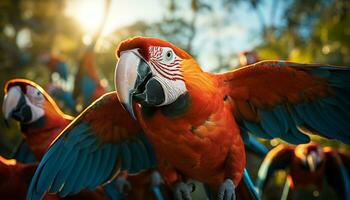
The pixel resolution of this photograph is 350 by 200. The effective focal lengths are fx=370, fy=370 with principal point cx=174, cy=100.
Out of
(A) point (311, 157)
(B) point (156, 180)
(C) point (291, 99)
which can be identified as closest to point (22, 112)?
(B) point (156, 180)

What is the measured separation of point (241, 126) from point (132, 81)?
59 cm

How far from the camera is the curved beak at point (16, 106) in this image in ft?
5.55

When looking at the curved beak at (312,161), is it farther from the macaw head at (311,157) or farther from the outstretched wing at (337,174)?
the outstretched wing at (337,174)

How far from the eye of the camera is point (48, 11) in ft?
26.7

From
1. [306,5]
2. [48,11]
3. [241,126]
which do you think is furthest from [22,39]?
[241,126]

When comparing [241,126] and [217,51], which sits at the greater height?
[241,126]

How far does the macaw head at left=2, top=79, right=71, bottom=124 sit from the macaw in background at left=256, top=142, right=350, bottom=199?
146 cm

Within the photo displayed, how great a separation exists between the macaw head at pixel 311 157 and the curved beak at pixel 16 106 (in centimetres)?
170

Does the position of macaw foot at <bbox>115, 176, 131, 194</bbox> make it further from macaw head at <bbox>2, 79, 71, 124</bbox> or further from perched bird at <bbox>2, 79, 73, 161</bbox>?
macaw head at <bbox>2, 79, 71, 124</bbox>

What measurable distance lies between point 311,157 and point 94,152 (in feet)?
4.91

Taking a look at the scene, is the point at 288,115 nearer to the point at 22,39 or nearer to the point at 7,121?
the point at 7,121

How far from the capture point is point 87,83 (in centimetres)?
308

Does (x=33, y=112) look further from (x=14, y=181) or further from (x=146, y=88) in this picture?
(x=146, y=88)

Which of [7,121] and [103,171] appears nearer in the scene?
[103,171]
